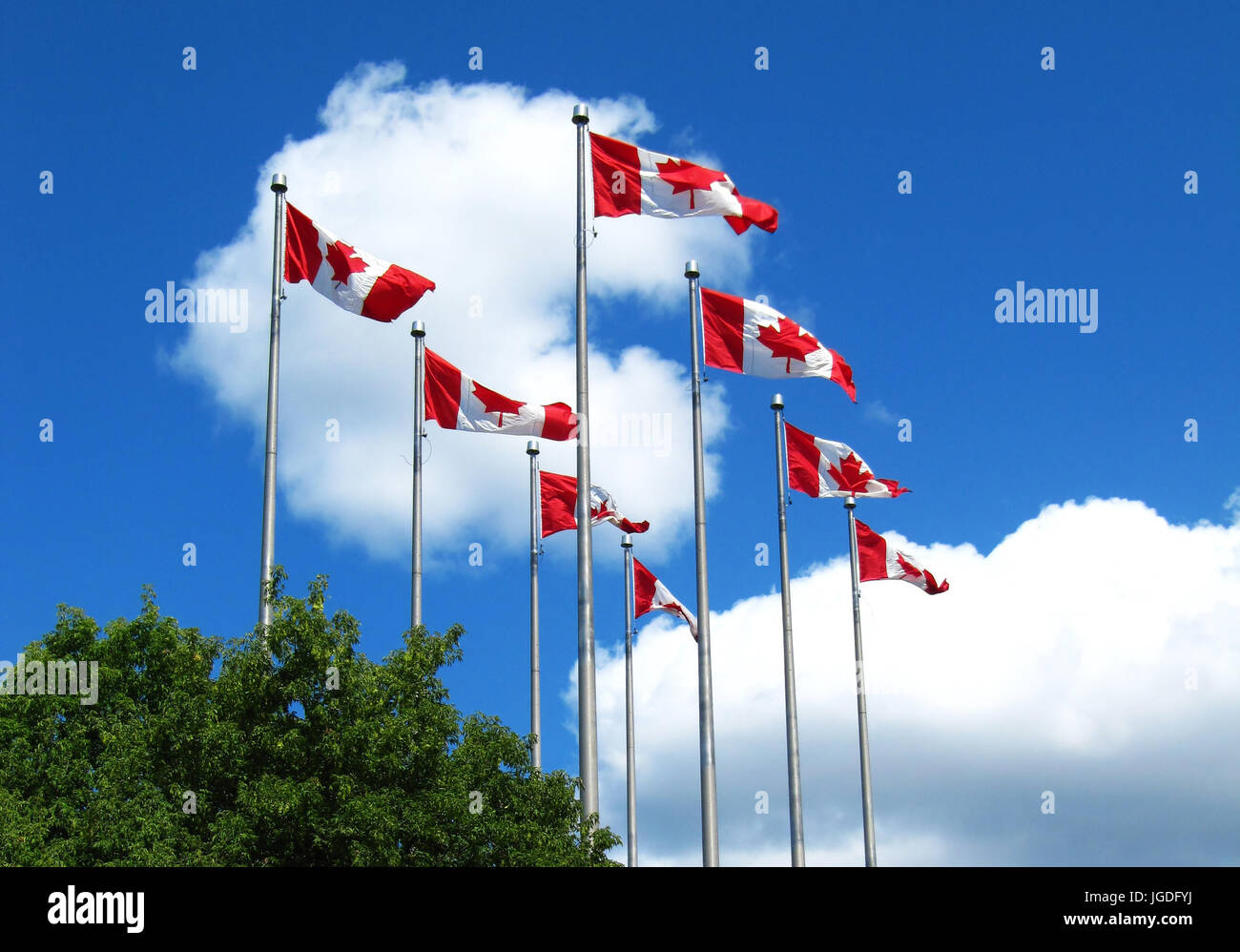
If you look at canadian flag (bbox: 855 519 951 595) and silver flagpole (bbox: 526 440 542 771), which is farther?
canadian flag (bbox: 855 519 951 595)

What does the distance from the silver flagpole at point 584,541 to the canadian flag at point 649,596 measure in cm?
1569

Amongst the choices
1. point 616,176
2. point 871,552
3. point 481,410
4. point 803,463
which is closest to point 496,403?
point 481,410

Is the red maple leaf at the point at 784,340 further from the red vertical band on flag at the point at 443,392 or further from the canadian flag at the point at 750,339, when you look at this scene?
the red vertical band on flag at the point at 443,392

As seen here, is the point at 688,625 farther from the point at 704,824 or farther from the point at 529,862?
the point at 529,862

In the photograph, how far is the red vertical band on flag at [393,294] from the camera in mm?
26547

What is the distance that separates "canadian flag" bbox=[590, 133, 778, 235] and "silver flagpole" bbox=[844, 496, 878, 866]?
15.8 metres

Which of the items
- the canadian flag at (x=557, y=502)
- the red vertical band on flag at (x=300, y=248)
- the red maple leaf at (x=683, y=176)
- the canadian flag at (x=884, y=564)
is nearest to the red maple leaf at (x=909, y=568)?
the canadian flag at (x=884, y=564)

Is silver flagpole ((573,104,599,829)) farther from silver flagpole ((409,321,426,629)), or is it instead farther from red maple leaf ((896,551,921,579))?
red maple leaf ((896,551,921,579))

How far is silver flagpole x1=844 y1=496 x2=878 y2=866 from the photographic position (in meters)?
40.4

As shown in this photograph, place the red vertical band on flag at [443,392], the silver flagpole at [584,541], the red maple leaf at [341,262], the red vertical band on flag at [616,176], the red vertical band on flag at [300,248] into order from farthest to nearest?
1. the red vertical band on flag at [443,392]
2. the red maple leaf at [341,262]
3. the red vertical band on flag at [300,248]
4. the red vertical band on flag at [616,176]
5. the silver flagpole at [584,541]

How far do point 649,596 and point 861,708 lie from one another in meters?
7.81

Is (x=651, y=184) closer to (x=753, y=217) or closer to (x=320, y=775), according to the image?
(x=753, y=217)

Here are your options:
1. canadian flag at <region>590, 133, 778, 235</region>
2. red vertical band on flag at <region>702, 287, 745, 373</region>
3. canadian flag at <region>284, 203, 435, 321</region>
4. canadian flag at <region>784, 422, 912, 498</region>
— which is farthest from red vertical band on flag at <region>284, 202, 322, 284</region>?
canadian flag at <region>784, 422, 912, 498</region>
